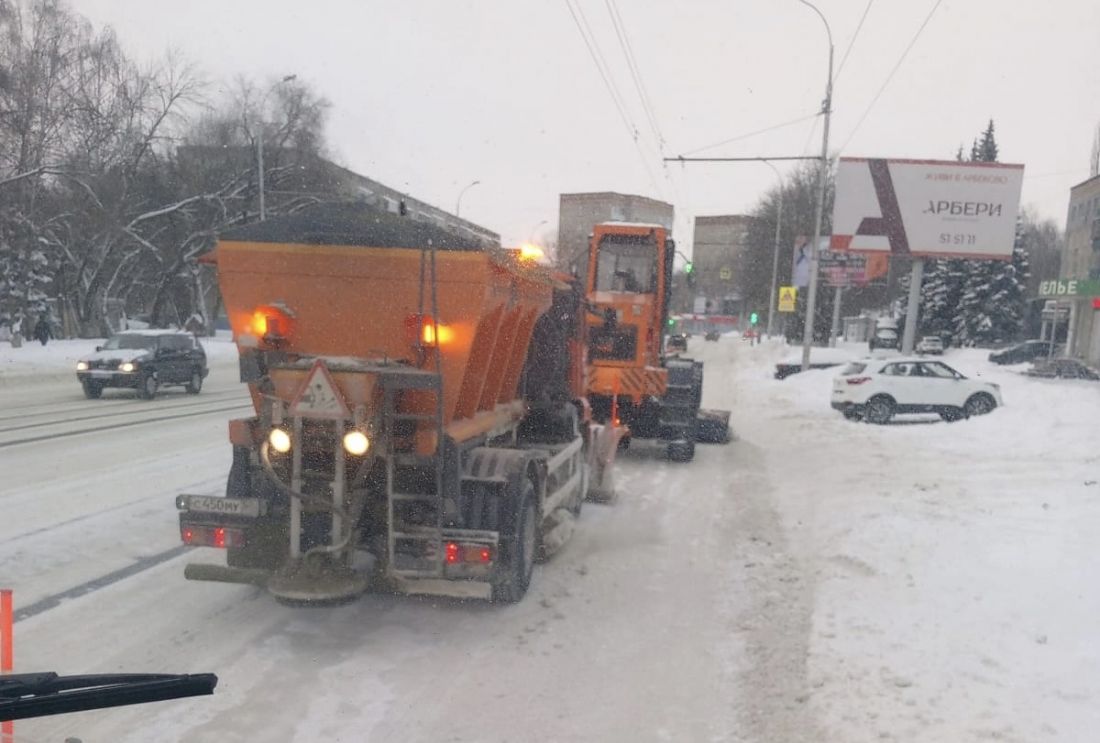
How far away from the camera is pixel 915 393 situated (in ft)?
61.5

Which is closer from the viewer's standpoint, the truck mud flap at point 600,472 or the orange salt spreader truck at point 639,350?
the truck mud flap at point 600,472

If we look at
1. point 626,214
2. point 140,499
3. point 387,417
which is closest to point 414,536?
point 387,417

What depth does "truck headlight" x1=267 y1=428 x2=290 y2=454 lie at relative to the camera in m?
5.50

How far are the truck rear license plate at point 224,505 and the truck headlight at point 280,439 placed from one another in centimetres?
48

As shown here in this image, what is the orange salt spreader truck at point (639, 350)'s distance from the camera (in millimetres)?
13219

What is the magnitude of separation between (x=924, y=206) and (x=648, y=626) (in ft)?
86.0

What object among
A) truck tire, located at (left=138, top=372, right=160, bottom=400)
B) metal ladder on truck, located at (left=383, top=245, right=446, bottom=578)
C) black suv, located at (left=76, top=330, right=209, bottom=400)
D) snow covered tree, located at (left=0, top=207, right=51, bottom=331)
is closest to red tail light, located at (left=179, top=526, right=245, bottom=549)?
metal ladder on truck, located at (left=383, top=245, right=446, bottom=578)

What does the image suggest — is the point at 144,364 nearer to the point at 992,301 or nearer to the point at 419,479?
the point at 419,479

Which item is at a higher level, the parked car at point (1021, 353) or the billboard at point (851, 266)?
the billboard at point (851, 266)

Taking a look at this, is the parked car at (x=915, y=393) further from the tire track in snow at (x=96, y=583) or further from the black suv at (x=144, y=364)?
the black suv at (x=144, y=364)

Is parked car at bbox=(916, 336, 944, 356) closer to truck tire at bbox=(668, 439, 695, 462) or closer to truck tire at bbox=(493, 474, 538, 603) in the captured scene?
truck tire at bbox=(668, 439, 695, 462)

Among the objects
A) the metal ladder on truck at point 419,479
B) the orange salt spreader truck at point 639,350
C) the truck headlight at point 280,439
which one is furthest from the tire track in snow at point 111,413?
the metal ladder on truck at point 419,479

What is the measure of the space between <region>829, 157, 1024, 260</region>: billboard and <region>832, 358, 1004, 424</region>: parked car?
1030 cm

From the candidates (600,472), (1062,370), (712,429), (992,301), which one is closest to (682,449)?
(712,429)
